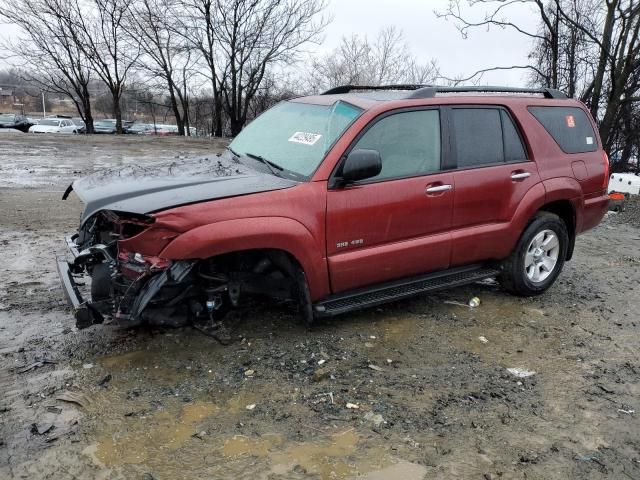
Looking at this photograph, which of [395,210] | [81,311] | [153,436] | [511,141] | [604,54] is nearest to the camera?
[153,436]

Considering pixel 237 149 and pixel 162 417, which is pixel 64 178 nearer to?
pixel 237 149

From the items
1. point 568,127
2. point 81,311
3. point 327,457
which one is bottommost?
point 327,457

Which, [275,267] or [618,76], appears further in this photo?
[618,76]

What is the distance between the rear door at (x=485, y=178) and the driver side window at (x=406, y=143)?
0.70ft

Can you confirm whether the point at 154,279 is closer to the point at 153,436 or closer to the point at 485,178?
the point at 153,436

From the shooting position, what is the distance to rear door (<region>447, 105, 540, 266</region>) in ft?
14.3

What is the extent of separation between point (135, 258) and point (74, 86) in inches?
1229

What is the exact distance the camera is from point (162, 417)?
3010mm

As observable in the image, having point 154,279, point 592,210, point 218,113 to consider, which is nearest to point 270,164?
point 154,279

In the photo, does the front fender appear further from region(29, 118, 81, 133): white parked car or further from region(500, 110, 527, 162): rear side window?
region(29, 118, 81, 133): white parked car

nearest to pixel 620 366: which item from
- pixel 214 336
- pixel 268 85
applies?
pixel 214 336

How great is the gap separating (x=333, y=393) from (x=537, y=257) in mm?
2766

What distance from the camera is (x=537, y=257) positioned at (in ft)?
16.6

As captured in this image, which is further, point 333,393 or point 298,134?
point 298,134
